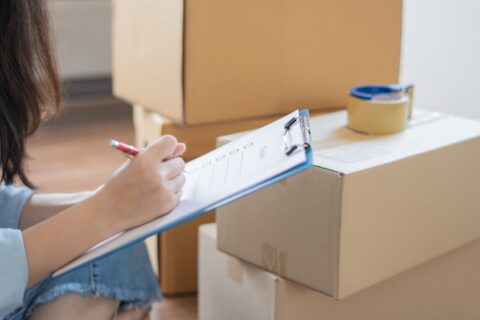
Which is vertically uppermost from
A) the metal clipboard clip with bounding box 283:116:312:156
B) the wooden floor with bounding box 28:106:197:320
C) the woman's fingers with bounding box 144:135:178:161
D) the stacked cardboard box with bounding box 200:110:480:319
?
the metal clipboard clip with bounding box 283:116:312:156

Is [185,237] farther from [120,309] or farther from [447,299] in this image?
[447,299]

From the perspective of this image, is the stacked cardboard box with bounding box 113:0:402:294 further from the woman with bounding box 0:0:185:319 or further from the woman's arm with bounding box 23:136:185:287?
the woman's arm with bounding box 23:136:185:287

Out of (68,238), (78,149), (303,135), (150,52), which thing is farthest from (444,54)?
(78,149)

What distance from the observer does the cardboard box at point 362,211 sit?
0.83 metres

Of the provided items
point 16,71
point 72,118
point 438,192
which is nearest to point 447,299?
point 438,192

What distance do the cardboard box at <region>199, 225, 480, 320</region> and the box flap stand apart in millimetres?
164

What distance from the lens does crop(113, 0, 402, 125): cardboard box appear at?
44.3 inches

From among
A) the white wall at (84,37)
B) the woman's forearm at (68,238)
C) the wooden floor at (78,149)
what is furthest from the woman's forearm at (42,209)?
the white wall at (84,37)

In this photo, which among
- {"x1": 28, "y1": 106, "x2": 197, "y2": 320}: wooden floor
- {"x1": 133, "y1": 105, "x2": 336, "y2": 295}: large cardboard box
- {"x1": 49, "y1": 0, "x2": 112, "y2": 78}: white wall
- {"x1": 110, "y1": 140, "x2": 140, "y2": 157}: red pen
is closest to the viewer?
{"x1": 110, "y1": 140, "x2": 140, "y2": 157}: red pen

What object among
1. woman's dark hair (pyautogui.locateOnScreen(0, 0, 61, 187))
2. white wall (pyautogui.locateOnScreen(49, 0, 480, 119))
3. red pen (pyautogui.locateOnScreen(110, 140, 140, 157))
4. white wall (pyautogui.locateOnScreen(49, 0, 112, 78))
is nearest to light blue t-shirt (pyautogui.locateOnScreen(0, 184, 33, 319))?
red pen (pyautogui.locateOnScreen(110, 140, 140, 157))

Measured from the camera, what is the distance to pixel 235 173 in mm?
720

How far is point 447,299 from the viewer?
1.06 metres

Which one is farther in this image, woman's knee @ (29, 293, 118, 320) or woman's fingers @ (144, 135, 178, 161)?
woman's knee @ (29, 293, 118, 320)

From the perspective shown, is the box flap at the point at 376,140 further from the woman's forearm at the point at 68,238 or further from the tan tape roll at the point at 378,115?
the woman's forearm at the point at 68,238
